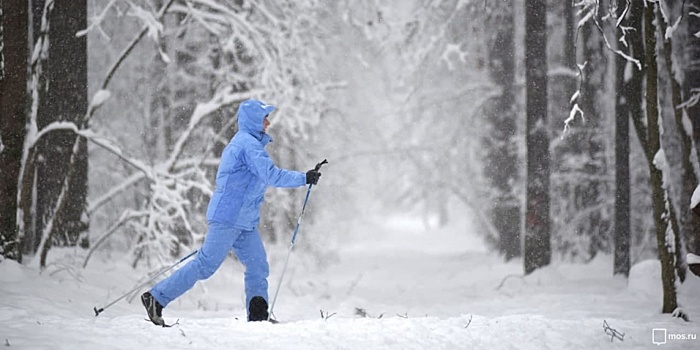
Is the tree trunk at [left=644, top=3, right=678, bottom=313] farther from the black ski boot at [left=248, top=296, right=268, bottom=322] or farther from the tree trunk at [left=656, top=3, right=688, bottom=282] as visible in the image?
the black ski boot at [left=248, top=296, right=268, bottom=322]

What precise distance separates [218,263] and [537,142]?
25.9ft

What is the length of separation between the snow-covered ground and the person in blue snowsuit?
289 mm

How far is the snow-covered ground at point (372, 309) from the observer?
5.18 metres

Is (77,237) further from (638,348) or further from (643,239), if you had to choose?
(643,239)

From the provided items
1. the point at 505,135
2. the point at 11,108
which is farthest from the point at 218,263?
the point at 505,135

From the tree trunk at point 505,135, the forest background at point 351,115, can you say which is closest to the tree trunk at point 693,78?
the forest background at point 351,115

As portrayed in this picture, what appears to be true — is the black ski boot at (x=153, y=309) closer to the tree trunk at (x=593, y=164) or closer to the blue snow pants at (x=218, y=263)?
the blue snow pants at (x=218, y=263)

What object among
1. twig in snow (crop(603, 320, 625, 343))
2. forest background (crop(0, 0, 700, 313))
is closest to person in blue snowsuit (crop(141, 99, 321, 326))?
twig in snow (crop(603, 320, 625, 343))

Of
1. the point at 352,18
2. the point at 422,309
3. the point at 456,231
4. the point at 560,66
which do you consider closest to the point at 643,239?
the point at 560,66

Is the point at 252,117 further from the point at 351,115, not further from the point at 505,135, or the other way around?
the point at 351,115

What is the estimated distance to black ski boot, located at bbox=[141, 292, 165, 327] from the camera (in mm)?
5777

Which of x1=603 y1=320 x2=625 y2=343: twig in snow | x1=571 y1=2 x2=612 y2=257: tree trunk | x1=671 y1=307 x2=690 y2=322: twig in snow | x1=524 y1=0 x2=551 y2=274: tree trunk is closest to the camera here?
x1=603 y1=320 x2=625 y2=343: twig in snow

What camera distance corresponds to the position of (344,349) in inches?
199

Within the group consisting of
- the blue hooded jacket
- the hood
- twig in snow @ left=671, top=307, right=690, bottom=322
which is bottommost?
twig in snow @ left=671, top=307, right=690, bottom=322
